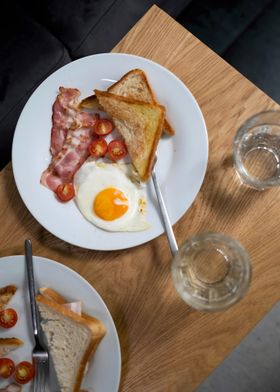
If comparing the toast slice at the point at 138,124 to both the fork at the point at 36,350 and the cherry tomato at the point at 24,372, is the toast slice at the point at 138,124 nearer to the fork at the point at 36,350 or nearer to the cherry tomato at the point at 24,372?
the fork at the point at 36,350

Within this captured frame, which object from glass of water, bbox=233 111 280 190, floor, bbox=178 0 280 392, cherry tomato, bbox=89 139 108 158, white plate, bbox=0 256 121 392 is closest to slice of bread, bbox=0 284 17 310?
white plate, bbox=0 256 121 392

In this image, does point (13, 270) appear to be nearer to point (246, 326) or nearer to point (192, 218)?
point (192, 218)

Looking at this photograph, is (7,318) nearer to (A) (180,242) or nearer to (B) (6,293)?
(B) (6,293)

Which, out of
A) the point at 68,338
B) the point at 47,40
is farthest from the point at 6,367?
the point at 47,40

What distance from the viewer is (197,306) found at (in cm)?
143

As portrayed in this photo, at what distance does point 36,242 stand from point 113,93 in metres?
0.51

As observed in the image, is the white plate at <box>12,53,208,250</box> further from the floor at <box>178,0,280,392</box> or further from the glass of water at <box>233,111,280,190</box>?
the floor at <box>178,0,280,392</box>

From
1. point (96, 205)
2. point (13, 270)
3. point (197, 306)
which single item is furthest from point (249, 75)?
point (13, 270)

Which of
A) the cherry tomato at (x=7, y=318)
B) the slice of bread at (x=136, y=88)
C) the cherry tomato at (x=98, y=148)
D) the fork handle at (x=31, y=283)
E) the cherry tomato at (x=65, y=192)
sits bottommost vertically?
the cherry tomato at (x=7, y=318)

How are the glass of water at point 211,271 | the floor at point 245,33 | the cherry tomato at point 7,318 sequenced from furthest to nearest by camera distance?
the floor at point 245,33 → the cherry tomato at point 7,318 → the glass of water at point 211,271

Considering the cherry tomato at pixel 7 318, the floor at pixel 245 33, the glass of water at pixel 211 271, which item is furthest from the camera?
the floor at pixel 245 33

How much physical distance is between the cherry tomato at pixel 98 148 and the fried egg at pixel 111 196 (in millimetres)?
28

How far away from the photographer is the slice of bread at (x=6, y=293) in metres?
1.55

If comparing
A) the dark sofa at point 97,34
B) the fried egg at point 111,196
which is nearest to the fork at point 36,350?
the fried egg at point 111,196
